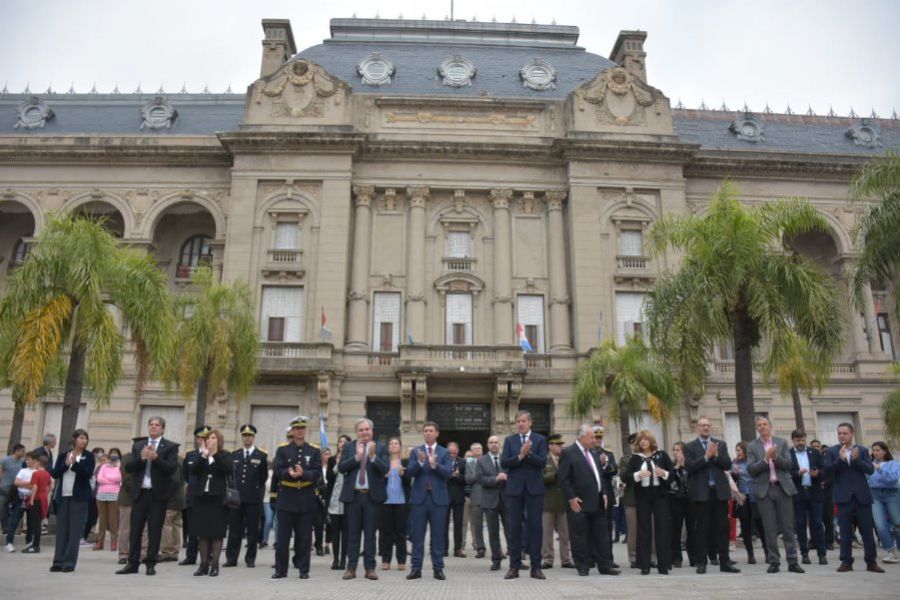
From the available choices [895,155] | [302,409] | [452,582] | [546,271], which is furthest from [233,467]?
[546,271]

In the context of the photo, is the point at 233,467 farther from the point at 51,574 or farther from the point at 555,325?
the point at 555,325

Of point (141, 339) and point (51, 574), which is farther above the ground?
point (141, 339)

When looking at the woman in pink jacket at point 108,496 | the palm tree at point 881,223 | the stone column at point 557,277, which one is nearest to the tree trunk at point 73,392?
the woman in pink jacket at point 108,496

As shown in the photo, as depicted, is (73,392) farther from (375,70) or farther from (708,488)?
(375,70)

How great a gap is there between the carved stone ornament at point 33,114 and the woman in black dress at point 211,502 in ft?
101

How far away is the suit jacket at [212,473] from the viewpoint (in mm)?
10805

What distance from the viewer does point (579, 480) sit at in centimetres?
1091

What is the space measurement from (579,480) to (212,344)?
42.5 ft

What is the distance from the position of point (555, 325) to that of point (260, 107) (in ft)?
51.2

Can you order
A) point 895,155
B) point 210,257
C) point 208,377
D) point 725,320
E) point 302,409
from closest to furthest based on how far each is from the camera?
1. point 895,155
2. point 725,320
3. point 208,377
4. point 302,409
5. point 210,257

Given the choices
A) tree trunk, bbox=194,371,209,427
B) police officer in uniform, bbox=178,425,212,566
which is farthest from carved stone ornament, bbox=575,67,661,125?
police officer in uniform, bbox=178,425,212,566

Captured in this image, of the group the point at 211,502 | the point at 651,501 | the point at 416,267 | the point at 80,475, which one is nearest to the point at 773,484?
the point at 651,501

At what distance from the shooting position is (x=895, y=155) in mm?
15203

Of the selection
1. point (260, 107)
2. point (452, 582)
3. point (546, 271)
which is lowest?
point (452, 582)
